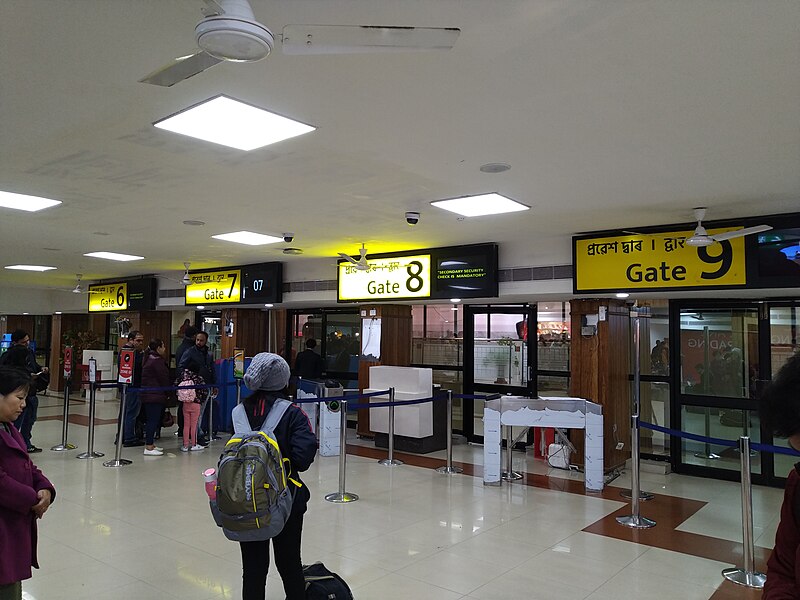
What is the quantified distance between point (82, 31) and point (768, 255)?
17.6 feet

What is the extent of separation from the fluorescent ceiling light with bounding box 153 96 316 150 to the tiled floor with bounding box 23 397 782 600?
2.73 m

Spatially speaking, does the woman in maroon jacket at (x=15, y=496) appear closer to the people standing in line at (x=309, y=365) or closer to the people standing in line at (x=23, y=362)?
the people standing in line at (x=23, y=362)

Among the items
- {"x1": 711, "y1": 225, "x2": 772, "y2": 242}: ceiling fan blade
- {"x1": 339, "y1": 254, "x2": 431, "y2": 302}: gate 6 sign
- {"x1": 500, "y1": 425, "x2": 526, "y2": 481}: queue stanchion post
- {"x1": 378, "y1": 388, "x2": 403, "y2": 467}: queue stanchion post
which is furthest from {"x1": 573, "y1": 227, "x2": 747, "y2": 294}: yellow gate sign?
{"x1": 378, "y1": 388, "x2": 403, "y2": 467}: queue stanchion post

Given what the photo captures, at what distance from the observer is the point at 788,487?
166 centimetres

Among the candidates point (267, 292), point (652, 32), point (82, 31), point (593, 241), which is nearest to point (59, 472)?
point (267, 292)

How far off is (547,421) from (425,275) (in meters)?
2.34

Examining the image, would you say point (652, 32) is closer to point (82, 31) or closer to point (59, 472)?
point (82, 31)

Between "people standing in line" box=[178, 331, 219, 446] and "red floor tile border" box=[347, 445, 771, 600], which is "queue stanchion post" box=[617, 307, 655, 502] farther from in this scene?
"people standing in line" box=[178, 331, 219, 446]

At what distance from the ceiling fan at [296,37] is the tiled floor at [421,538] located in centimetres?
311

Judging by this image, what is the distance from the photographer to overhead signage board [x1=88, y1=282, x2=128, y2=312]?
12312 mm

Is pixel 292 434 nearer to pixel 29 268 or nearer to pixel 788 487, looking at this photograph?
pixel 788 487

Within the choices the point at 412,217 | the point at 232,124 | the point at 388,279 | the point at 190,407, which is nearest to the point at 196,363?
the point at 190,407

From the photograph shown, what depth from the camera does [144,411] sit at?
8617 millimetres

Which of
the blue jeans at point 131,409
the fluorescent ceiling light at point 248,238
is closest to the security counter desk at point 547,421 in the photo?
the fluorescent ceiling light at point 248,238
